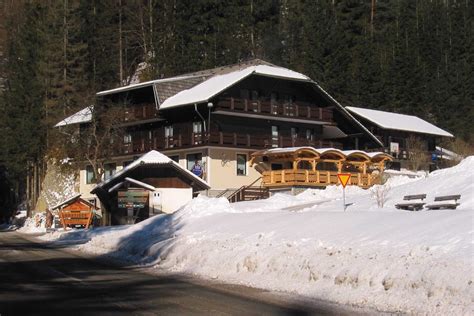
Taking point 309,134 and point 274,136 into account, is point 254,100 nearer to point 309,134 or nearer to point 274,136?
point 274,136

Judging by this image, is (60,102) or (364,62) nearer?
(60,102)

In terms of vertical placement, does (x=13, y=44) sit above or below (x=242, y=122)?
above

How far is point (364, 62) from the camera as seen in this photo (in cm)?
7500

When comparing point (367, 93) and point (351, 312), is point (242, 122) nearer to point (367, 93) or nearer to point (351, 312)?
point (367, 93)

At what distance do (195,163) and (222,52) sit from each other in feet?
78.7

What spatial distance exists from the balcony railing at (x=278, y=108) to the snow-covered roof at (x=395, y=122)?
22.4 ft

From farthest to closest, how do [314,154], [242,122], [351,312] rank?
1. [242,122]
2. [314,154]
3. [351,312]

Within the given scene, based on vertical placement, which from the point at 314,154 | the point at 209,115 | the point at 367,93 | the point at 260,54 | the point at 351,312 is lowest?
the point at 351,312

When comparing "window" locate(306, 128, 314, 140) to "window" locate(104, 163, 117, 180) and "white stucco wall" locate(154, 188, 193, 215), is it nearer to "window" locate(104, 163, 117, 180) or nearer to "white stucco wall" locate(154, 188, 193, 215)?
"window" locate(104, 163, 117, 180)

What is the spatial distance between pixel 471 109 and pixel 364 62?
13697 millimetres

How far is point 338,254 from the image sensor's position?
15375 millimetres

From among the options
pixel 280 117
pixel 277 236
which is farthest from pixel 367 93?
pixel 277 236

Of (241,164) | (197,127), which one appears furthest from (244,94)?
(241,164)

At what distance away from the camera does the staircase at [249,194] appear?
155 ft
